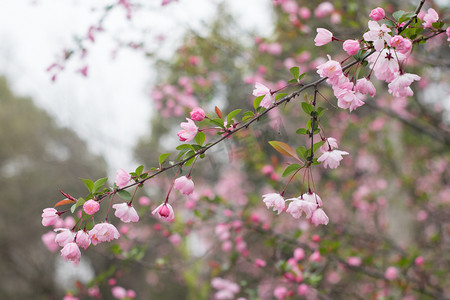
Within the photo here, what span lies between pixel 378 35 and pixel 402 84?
0.47 ft

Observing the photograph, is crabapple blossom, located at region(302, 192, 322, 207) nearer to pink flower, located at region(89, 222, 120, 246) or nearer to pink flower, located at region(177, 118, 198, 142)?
pink flower, located at region(177, 118, 198, 142)

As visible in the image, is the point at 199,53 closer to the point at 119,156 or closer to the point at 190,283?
the point at 119,156

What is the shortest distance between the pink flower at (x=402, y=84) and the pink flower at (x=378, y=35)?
0.11 metres

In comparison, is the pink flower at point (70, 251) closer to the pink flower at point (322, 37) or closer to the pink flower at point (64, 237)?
the pink flower at point (64, 237)


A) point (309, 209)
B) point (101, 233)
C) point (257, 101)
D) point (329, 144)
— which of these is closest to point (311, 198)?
point (309, 209)

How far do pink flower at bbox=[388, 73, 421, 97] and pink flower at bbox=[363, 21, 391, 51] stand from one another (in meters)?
0.11

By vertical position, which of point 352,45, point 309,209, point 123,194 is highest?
point 352,45

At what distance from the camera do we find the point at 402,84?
78 centimetres

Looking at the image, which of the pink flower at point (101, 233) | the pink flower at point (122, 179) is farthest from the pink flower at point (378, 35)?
the pink flower at point (101, 233)

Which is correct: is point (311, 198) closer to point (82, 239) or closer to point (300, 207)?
point (300, 207)

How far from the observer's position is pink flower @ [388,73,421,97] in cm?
77

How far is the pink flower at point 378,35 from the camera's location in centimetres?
70

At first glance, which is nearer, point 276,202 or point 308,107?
point 308,107

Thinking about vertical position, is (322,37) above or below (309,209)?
above
